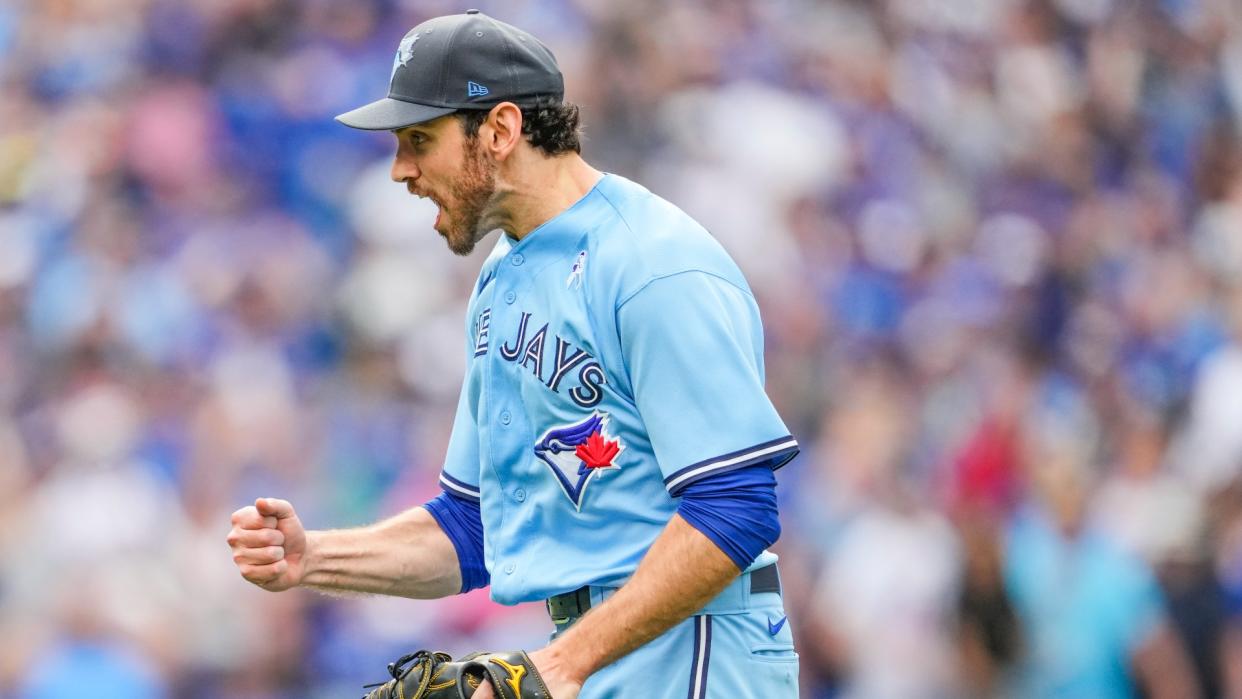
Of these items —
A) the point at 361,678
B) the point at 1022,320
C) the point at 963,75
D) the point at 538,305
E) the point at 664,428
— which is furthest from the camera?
the point at 963,75

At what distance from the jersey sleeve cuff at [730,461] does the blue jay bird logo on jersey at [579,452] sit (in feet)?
0.63

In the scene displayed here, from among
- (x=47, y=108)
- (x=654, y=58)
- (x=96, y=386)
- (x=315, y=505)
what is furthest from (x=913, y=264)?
(x=47, y=108)

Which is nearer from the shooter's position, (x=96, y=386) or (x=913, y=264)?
(x=96, y=386)

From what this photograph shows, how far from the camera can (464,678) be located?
3.51 meters

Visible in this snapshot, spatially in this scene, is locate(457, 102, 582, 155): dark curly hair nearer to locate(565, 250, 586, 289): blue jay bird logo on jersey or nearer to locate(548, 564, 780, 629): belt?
locate(565, 250, 586, 289): blue jay bird logo on jersey

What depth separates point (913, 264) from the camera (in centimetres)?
1077

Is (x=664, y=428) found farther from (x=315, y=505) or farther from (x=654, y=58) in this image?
(x=654, y=58)

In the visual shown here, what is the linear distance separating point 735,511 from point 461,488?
3.39ft

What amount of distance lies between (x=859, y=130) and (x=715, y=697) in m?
8.40

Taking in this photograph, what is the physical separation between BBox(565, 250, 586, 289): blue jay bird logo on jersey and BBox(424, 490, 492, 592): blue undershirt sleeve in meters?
0.77

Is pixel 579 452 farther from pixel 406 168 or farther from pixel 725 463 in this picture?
pixel 406 168

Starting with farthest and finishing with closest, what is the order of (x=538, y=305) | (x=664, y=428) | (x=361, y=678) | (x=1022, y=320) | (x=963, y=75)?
1. (x=963, y=75)
2. (x=1022, y=320)
3. (x=361, y=678)
4. (x=538, y=305)
5. (x=664, y=428)

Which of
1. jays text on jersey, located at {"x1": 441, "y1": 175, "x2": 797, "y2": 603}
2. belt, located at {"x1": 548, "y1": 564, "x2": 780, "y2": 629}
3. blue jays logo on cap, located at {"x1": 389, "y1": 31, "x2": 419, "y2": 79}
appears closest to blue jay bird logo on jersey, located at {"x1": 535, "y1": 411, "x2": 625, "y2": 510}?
jays text on jersey, located at {"x1": 441, "y1": 175, "x2": 797, "y2": 603}

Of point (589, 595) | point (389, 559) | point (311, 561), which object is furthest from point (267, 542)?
point (589, 595)
